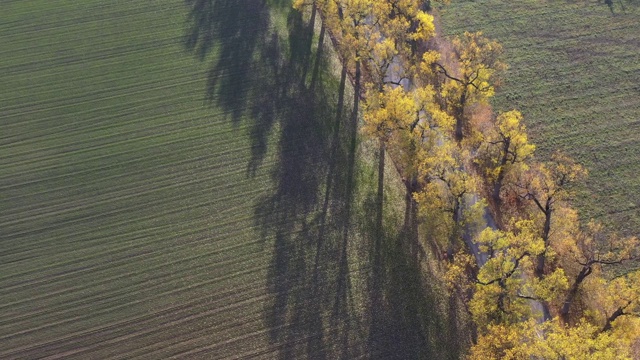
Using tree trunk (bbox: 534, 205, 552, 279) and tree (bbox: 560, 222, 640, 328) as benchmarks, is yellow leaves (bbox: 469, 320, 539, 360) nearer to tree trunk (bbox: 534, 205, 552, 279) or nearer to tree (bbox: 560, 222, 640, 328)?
tree (bbox: 560, 222, 640, 328)

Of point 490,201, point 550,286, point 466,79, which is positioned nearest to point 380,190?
point 490,201

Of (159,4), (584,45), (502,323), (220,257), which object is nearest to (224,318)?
(220,257)

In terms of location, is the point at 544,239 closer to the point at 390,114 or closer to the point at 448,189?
the point at 448,189

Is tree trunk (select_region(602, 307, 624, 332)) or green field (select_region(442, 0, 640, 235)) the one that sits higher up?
green field (select_region(442, 0, 640, 235))

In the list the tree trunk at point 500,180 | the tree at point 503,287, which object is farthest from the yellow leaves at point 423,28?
the tree at point 503,287

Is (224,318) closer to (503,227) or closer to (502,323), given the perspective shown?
(502,323)

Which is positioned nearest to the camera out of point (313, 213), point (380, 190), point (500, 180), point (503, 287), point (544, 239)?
point (503, 287)

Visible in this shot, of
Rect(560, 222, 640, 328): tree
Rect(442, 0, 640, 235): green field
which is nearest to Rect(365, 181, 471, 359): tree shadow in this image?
Rect(560, 222, 640, 328): tree
